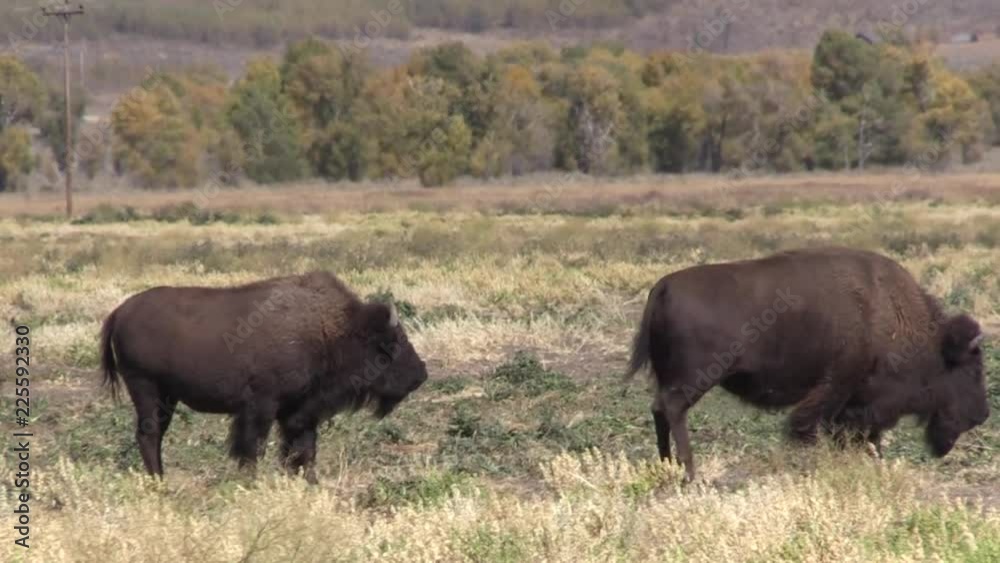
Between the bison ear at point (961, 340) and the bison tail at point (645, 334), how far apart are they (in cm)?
209

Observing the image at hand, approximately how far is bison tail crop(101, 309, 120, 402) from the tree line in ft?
239

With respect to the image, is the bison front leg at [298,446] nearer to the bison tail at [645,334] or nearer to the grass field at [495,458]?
the grass field at [495,458]

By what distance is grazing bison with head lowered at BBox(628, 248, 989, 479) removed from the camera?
1111cm

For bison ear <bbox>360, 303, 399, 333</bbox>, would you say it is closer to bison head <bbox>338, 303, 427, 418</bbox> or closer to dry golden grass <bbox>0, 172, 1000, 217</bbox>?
bison head <bbox>338, 303, 427, 418</bbox>

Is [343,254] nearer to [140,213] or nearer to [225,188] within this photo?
[140,213]


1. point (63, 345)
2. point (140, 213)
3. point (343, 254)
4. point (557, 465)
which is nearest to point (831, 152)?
point (140, 213)

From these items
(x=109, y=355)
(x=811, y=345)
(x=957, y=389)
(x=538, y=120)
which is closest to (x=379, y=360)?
(x=109, y=355)

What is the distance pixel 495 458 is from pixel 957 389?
327 centimetres

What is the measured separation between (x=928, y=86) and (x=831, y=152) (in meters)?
9.15

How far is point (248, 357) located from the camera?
11.4 m

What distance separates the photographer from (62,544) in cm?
819

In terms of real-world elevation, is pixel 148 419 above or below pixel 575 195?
above
